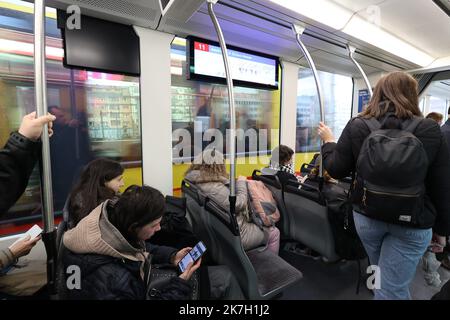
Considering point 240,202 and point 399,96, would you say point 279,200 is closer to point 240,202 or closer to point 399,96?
point 240,202

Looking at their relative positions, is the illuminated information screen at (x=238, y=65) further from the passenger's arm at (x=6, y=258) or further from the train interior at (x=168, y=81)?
the passenger's arm at (x=6, y=258)

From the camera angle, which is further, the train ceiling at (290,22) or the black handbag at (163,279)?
the train ceiling at (290,22)

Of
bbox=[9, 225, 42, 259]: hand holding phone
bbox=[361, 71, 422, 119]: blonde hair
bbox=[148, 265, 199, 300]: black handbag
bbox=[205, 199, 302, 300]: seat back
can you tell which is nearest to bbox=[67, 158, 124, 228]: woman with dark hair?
bbox=[9, 225, 42, 259]: hand holding phone

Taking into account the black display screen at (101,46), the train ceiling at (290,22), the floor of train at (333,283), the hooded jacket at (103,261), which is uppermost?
the train ceiling at (290,22)

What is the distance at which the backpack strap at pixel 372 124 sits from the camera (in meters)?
1.24

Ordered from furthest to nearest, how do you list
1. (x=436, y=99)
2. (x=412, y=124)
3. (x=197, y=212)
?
(x=436, y=99), (x=197, y=212), (x=412, y=124)

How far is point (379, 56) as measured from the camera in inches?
124

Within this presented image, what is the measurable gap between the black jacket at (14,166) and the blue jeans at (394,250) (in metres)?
1.62

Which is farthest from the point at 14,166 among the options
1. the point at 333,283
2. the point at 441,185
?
the point at 333,283

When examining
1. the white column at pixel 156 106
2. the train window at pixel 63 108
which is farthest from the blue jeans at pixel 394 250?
the train window at pixel 63 108

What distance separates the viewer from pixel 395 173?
3.57 feet

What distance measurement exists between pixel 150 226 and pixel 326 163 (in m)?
1.06

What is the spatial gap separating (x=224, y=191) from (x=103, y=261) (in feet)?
3.46

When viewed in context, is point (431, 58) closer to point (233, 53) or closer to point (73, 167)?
point (233, 53)
